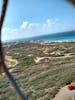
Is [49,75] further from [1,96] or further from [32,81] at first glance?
[1,96]

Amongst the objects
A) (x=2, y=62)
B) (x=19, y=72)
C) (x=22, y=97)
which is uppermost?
(x=2, y=62)

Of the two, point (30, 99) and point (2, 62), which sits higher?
point (2, 62)

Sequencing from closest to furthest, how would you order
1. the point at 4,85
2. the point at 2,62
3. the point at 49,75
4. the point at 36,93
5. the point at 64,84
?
1. the point at 2,62
2. the point at 36,93
3. the point at 64,84
4. the point at 4,85
5. the point at 49,75

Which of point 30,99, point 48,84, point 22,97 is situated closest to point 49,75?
point 48,84

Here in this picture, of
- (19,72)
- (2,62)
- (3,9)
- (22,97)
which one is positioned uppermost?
(3,9)

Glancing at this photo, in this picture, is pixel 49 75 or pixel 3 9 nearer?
pixel 3 9

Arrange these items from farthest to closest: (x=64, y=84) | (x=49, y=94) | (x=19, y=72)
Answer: (x=19, y=72)
(x=64, y=84)
(x=49, y=94)

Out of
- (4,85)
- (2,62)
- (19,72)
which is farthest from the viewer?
(19,72)

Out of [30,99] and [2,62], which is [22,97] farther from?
[30,99]

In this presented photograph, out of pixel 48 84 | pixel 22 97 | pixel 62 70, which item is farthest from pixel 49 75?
pixel 22 97
